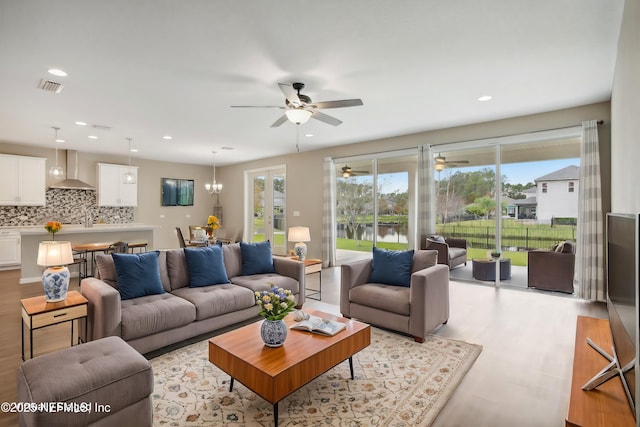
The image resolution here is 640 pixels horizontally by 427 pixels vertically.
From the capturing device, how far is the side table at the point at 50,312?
2.51 meters

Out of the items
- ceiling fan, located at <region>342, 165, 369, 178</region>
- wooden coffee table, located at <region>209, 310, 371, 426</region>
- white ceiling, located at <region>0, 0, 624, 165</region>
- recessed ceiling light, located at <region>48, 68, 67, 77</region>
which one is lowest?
wooden coffee table, located at <region>209, 310, 371, 426</region>

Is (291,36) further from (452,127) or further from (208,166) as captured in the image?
(208,166)

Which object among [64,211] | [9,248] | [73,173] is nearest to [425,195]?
[73,173]

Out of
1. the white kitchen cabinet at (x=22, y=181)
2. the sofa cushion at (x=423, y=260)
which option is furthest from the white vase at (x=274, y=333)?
the white kitchen cabinet at (x=22, y=181)

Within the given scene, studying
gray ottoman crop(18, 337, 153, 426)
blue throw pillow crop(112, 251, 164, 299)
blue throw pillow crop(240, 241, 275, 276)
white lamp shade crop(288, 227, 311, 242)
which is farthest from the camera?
white lamp shade crop(288, 227, 311, 242)

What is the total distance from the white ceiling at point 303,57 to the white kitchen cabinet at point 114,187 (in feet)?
9.80

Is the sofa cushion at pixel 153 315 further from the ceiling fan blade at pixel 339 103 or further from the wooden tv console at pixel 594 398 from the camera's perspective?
the wooden tv console at pixel 594 398

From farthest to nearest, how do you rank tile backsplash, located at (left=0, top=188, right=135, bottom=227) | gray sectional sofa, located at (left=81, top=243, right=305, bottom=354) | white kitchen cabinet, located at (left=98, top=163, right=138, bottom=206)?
1. white kitchen cabinet, located at (left=98, top=163, right=138, bottom=206)
2. tile backsplash, located at (left=0, top=188, right=135, bottom=227)
3. gray sectional sofa, located at (left=81, top=243, right=305, bottom=354)

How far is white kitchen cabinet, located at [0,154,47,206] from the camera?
6887 millimetres

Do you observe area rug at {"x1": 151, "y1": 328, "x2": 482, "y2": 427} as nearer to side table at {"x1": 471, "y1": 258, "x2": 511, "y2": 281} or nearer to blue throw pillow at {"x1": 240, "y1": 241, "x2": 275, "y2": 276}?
blue throw pillow at {"x1": 240, "y1": 241, "x2": 275, "y2": 276}

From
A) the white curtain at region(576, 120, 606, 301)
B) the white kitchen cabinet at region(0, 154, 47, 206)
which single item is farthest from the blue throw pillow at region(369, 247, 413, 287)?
the white kitchen cabinet at region(0, 154, 47, 206)

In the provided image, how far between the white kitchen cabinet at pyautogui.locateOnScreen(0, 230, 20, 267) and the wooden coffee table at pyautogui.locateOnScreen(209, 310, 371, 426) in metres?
7.49

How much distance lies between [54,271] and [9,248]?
6048 millimetres

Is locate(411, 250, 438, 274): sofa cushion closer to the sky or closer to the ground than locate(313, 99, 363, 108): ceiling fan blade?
closer to the ground
